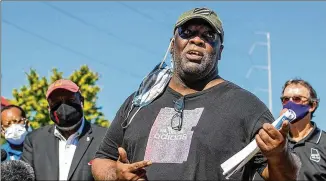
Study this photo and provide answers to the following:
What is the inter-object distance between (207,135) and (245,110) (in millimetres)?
252

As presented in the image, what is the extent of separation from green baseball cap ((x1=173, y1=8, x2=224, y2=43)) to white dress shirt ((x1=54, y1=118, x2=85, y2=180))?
3.33 meters

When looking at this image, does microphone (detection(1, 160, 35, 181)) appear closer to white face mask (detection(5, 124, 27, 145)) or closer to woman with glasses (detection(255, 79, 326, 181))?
woman with glasses (detection(255, 79, 326, 181))

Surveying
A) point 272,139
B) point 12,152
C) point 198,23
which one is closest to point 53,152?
point 12,152


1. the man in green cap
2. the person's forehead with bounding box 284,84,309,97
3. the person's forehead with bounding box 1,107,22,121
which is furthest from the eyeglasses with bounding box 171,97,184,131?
the person's forehead with bounding box 1,107,22,121

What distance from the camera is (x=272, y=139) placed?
321 cm

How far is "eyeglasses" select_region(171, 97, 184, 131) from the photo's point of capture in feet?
12.4

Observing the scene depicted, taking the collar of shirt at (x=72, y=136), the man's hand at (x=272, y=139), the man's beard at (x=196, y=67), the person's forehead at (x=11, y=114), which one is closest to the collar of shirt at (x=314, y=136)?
the collar of shirt at (x=72, y=136)

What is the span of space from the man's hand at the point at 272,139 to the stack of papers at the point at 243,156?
0.10 metres

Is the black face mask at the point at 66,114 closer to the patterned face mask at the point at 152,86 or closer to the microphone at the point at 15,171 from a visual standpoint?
the microphone at the point at 15,171

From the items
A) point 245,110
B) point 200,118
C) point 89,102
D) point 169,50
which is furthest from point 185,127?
point 89,102

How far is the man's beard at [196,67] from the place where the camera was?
3.90 meters

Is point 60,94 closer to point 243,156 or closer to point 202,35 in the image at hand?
point 202,35

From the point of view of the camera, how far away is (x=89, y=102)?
3494 centimetres

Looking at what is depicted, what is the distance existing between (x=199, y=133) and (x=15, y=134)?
15.1 feet
